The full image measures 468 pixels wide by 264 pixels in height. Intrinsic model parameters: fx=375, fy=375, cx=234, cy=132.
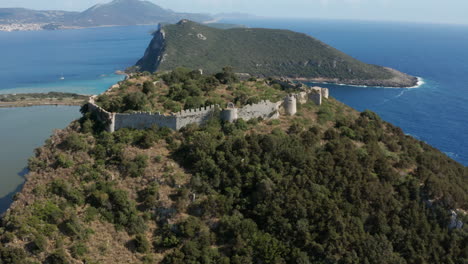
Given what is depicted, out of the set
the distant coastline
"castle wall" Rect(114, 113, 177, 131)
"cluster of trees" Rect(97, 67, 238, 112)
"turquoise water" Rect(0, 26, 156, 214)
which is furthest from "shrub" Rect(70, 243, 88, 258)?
the distant coastline

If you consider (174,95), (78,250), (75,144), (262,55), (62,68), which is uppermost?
(262,55)

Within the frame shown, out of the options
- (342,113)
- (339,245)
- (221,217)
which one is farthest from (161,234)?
(342,113)

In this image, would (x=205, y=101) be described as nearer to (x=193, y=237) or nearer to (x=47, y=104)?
(x=193, y=237)

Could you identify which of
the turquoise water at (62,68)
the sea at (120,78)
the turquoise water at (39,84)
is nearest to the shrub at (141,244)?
the turquoise water at (39,84)

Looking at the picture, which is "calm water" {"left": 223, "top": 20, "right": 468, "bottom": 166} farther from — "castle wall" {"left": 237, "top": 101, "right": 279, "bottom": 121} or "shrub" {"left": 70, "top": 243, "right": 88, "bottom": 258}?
"shrub" {"left": 70, "top": 243, "right": 88, "bottom": 258}

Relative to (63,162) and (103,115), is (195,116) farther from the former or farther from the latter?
(63,162)

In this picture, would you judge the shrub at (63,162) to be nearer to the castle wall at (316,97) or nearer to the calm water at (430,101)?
the castle wall at (316,97)

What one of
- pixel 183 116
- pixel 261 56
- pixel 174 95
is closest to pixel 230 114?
pixel 183 116
